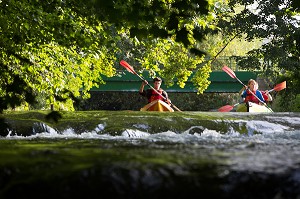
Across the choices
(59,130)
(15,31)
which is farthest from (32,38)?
(59,130)

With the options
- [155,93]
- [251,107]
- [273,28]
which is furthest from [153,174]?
[273,28]

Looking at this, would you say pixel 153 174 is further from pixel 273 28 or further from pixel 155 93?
pixel 273 28

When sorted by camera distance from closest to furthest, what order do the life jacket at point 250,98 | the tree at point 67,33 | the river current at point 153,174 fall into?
the river current at point 153,174, the tree at point 67,33, the life jacket at point 250,98

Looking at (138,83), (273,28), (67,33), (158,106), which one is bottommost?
(158,106)

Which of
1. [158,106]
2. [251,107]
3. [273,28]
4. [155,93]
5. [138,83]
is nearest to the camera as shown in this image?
[158,106]

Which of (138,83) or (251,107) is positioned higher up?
(138,83)

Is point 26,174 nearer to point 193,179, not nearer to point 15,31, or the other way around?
point 193,179

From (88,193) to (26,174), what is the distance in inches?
15.9

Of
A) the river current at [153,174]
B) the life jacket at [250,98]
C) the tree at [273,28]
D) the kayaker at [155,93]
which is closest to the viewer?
the river current at [153,174]

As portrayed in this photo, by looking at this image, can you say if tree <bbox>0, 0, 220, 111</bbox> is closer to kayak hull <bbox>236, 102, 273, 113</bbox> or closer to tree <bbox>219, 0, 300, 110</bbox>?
kayak hull <bbox>236, 102, 273, 113</bbox>

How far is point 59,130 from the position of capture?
8625mm

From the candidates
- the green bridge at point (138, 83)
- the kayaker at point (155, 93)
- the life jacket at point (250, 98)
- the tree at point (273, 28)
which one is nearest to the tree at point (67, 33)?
the kayaker at point (155, 93)

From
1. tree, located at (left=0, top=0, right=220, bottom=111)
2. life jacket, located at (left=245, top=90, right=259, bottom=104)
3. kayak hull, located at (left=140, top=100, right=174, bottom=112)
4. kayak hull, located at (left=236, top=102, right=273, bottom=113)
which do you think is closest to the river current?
tree, located at (left=0, top=0, right=220, bottom=111)

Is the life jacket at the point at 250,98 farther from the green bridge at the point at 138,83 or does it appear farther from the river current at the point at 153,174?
the green bridge at the point at 138,83
